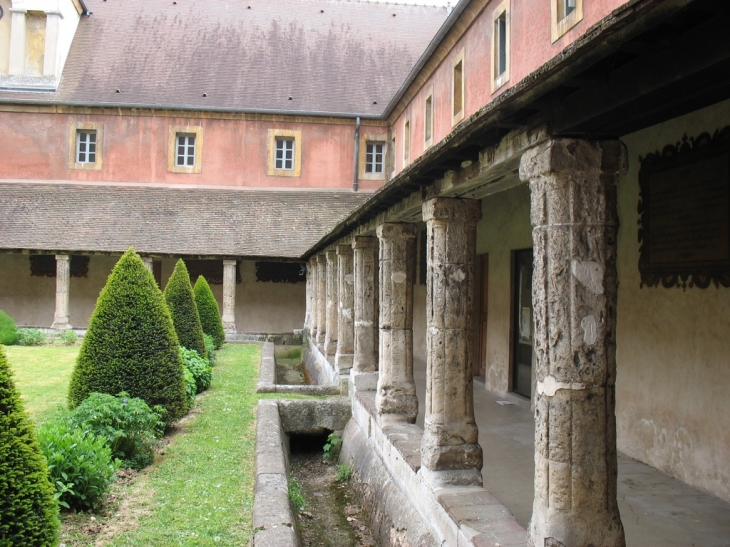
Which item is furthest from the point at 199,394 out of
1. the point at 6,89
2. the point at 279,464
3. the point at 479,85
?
the point at 6,89

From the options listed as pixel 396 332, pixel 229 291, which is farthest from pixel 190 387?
pixel 229 291

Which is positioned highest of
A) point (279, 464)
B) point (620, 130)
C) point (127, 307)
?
point (620, 130)

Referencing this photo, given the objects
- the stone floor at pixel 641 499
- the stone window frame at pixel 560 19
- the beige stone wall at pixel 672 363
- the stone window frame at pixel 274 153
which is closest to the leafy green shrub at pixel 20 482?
the stone floor at pixel 641 499

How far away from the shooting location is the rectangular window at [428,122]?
15.7 meters

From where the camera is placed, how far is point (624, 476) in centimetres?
496

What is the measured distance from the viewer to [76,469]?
4816mm

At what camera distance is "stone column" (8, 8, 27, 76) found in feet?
66.6

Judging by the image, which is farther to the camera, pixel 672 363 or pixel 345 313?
pixel 345 313

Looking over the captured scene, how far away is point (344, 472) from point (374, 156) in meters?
15.3

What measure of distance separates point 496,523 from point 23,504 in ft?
8.48

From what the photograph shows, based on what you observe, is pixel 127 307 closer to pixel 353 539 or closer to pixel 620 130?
pixel 353 539

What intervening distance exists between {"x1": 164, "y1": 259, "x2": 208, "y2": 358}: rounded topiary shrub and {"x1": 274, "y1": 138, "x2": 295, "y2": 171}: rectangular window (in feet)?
32.5

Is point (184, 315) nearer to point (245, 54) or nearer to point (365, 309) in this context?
Result: point (365, 309)

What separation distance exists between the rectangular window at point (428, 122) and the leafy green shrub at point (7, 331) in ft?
36.5
